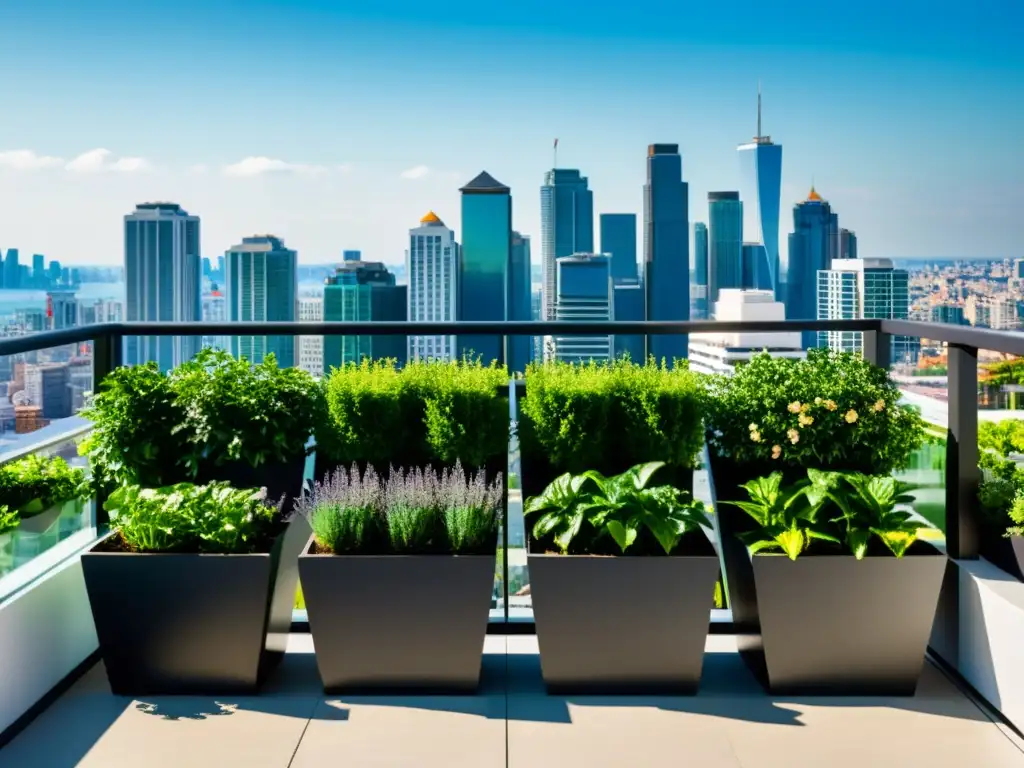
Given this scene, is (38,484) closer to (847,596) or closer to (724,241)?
(847,596)

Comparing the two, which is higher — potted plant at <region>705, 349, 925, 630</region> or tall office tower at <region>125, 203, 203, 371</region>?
tall office tower at <region>125, 203, 203, 371</region>

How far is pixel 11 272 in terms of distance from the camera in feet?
96.6

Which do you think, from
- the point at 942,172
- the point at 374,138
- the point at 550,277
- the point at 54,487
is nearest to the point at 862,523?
the point at 54,487

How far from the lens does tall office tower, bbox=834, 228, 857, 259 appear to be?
2657 cm

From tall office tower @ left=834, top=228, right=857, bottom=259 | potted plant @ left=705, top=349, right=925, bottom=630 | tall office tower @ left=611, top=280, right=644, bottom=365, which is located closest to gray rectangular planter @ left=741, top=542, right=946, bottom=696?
potted plant @ left=705, top=349, right=925, bottom=630

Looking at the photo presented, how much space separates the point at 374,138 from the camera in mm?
29766

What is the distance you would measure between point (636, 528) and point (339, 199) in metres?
28.6

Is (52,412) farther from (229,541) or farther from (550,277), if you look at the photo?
(550,277)

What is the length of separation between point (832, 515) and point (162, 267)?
25986 mm

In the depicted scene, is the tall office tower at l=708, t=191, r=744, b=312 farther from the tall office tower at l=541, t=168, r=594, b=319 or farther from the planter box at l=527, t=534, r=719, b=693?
the planter box at l=527, t=534, r=719, b=693

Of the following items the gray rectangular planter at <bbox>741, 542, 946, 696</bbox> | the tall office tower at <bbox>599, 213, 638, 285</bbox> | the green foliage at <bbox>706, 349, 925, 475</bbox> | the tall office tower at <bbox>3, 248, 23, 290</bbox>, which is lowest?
the gray rectangular planter at <bbox>741, 542, 946, 696</bbox>

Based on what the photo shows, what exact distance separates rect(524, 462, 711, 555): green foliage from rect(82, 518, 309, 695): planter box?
2.68 ft

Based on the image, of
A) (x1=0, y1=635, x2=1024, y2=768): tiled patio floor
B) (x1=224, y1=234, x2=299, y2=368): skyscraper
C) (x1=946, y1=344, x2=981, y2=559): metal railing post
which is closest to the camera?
(x1=0, y1=635, x2=1024, y2=768): tiled patio floor

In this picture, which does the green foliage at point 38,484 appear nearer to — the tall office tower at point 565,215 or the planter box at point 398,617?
the planter box at point 398,617
